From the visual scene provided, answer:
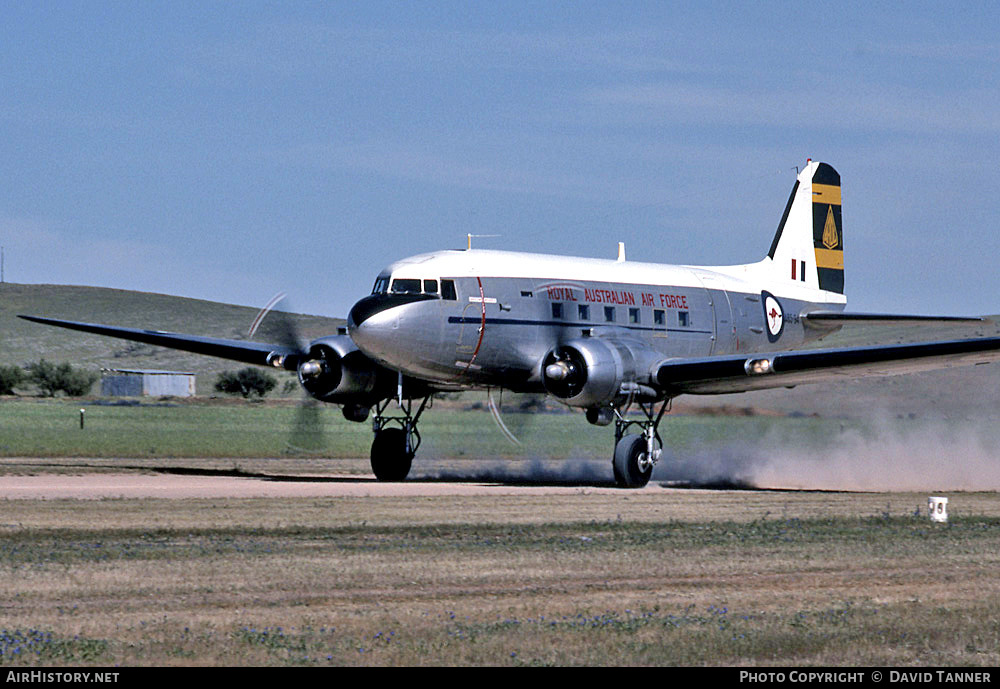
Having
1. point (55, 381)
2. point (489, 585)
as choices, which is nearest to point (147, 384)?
point (55, 381)

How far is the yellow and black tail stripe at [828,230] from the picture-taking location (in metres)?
38.7

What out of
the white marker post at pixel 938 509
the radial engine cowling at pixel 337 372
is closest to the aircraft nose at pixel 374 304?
the radial engine cowling at pixel 337 372

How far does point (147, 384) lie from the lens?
103 m

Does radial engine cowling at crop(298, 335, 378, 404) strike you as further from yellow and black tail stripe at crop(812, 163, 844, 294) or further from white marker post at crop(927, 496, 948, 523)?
yellow and black tail stripe at crop(812, 163, 844, 294)

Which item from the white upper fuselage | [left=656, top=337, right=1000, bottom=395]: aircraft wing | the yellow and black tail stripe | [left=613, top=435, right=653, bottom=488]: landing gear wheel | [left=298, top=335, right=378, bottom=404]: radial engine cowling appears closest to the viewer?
[left=656, top=337, right=1000, bottom=395]: aircraft wing

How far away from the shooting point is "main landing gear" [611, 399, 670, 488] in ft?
92.0

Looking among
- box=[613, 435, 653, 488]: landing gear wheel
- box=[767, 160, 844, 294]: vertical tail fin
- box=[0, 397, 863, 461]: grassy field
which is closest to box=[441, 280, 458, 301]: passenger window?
box=[0, 397, 863, 461]: grassy field

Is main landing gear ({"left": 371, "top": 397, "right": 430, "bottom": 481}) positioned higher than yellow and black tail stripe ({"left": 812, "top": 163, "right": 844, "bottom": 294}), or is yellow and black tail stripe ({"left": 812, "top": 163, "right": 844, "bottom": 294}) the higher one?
yellow and black tail stripe ({"left": 812, "top": 163, "right": 844, "bottom": 294})

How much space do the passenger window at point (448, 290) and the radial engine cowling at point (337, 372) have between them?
2.75m

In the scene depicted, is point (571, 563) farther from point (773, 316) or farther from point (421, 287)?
point (773, 316)

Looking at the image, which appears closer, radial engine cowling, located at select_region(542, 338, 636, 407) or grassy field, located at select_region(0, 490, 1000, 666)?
grassy field, located at select_region(0, 490, 1000, 666)

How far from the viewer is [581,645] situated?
10930 mm

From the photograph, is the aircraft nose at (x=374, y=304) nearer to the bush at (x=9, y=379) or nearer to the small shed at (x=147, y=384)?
the bush at (x=9, y=379)

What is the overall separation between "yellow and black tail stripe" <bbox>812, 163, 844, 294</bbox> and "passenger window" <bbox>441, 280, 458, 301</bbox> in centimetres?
1459
